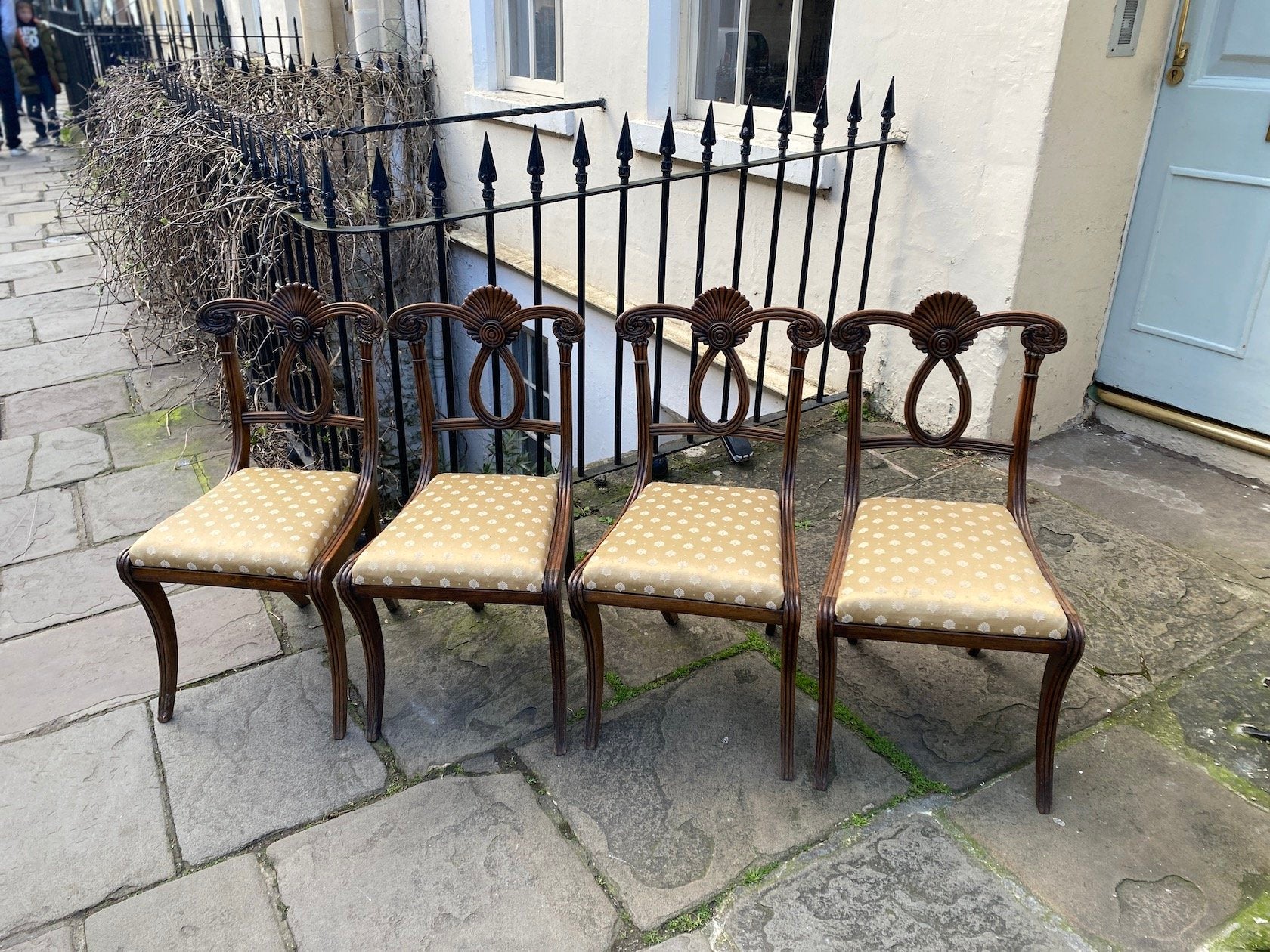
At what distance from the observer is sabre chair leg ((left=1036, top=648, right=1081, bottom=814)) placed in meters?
2.01

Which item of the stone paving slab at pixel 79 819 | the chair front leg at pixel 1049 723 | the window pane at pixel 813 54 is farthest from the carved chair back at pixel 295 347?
the window pane at pixel 813 54

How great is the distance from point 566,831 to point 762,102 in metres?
3.37

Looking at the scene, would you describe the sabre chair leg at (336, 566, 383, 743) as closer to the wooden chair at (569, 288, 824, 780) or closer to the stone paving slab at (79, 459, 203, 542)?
the wooden chair at (569, 288, 824, 780)

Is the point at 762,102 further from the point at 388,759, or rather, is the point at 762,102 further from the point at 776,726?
the point at 388,759

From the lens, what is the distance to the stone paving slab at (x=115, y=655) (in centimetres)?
253

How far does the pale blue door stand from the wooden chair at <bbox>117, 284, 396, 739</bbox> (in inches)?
105

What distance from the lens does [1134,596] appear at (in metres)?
2.77

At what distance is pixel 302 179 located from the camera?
8.84ft

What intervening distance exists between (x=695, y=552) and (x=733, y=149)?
2.56m

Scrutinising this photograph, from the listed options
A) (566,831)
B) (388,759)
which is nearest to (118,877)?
(388,759)

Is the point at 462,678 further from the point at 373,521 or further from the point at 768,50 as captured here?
the point at 768,50

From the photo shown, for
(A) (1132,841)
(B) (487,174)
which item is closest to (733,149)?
(B) (487,174)

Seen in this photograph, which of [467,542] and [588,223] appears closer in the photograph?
[467,542]

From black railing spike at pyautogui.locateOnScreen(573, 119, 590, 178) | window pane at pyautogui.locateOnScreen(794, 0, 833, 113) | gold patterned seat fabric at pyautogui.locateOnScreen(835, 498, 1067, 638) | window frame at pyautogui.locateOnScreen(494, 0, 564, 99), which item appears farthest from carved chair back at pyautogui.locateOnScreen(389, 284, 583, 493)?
window frame at pyautogui.locateOnScreen(494, 0, 564, 99)
